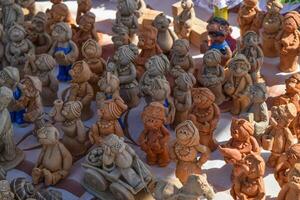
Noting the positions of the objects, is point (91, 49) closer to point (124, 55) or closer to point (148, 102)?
point (124, 55)

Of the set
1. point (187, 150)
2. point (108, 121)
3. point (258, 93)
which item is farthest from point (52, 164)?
point (258, 93)

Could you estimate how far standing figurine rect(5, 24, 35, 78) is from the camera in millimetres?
4656

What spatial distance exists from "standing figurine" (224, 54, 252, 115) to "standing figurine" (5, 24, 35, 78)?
1.54m

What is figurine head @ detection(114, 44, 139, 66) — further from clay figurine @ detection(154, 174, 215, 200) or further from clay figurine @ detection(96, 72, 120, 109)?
clay figurine @ detection(154, 174, 215, 200)

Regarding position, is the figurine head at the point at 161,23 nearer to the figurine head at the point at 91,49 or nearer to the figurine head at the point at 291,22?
the figurine head at the point at 91,49

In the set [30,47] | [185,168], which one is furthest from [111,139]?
[30,47]

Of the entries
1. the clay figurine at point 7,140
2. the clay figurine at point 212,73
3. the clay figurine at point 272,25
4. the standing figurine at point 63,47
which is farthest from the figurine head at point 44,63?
the clay figurine at point 272,25

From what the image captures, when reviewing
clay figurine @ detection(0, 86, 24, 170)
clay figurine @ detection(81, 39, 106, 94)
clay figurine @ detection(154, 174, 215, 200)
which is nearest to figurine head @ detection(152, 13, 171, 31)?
clay figurine @ detection(81, 39, 106, 94)

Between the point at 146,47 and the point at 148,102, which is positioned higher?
the point at 146,47

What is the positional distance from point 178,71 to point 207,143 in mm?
616

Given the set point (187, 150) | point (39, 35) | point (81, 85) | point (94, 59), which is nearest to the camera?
point (187, 150)

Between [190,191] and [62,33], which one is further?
[62,33]

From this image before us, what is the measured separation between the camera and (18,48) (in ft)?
15.5

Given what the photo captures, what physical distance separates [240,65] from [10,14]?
206 centimetres
